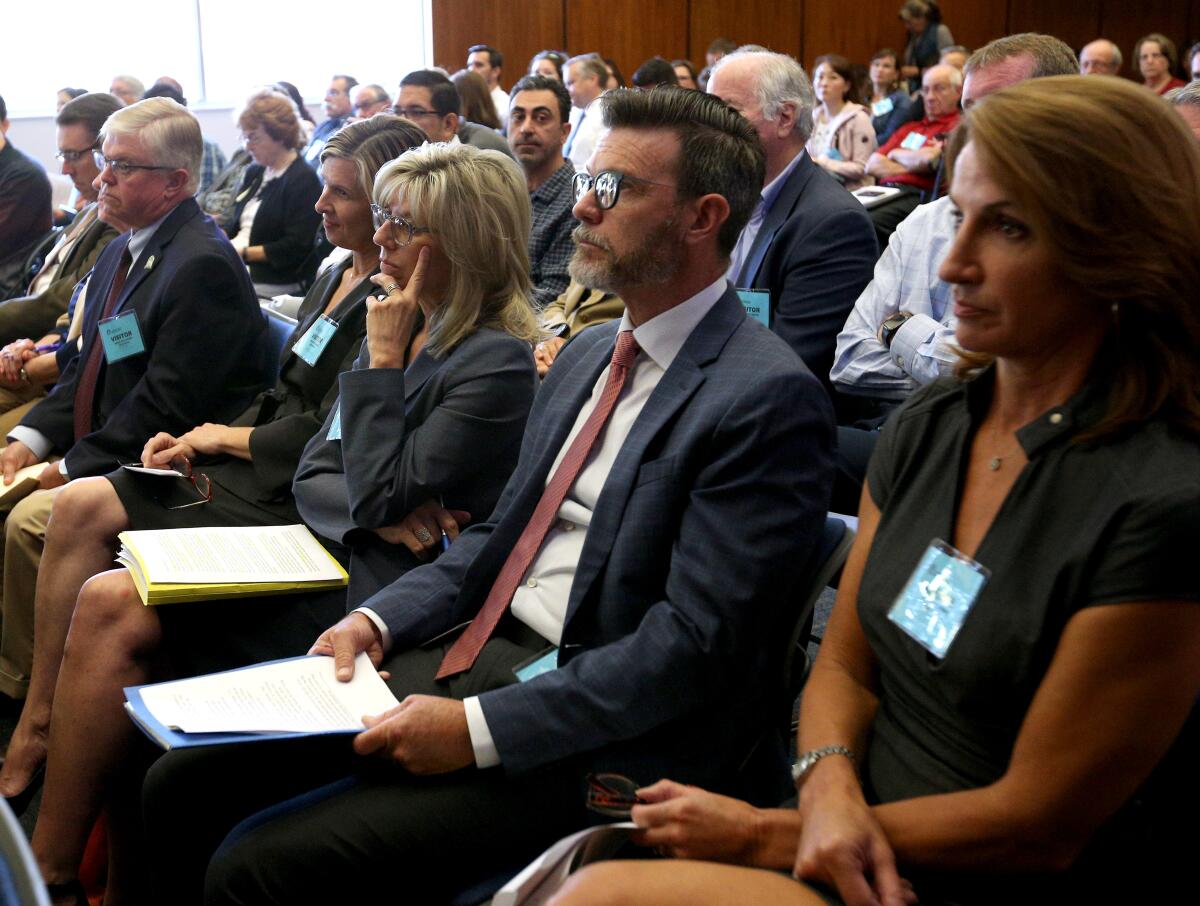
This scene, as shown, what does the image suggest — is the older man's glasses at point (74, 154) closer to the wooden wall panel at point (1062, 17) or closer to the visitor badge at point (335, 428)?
the visitor badge at point (335, 428)

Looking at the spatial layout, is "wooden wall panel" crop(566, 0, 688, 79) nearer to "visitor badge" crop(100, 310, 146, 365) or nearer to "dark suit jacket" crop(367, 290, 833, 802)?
"visitor badge" crop(100, 310, 146, 365)

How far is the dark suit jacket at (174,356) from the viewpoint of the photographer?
2.88 m

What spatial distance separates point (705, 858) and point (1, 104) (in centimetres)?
596

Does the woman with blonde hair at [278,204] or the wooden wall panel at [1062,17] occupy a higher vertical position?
the wooden wall panel at [1062,17]

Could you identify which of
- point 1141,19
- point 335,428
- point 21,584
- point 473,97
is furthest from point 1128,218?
point 1141,19

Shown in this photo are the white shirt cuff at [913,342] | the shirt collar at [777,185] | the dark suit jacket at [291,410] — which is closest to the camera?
the white shirt cuff at [913,342]

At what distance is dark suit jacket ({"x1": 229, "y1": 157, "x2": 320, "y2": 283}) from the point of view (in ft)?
18.7

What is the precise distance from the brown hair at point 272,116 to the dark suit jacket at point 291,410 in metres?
3.28

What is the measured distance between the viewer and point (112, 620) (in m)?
2.01

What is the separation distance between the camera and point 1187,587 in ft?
3.39

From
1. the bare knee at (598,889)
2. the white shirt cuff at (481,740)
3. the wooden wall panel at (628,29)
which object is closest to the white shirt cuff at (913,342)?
the white shirt cuff at (481,740)

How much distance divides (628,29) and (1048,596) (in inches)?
445

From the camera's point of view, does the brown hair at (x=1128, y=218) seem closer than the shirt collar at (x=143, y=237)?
Yes

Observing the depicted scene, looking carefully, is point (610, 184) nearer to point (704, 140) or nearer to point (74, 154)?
point (704, 140)
